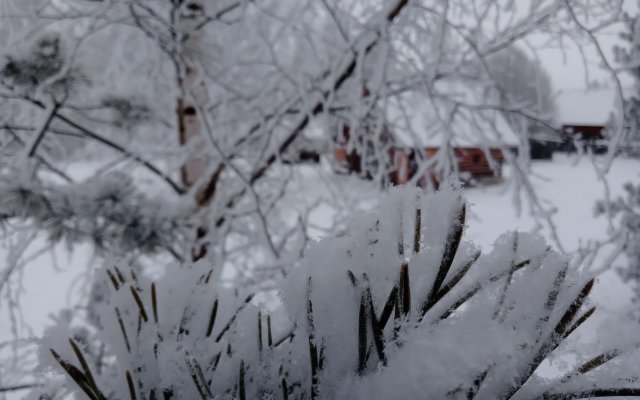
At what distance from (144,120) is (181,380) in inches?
79.1

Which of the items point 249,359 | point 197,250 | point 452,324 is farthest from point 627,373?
point 197,250

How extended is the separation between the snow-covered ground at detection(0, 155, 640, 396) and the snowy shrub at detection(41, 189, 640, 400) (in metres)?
0.09

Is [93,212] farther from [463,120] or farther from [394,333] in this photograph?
[463,120]

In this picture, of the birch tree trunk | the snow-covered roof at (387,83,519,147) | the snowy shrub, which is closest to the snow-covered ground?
the snowy shrub

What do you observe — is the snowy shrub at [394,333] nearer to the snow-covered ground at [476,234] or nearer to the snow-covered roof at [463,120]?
the snow-covered ground at [476,234]

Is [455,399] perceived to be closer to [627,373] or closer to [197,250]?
[627,373]

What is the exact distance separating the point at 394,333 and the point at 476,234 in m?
2.51

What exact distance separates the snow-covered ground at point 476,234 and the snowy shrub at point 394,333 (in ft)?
0.31

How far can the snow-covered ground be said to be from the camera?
2590mm

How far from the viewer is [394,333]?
470 mm

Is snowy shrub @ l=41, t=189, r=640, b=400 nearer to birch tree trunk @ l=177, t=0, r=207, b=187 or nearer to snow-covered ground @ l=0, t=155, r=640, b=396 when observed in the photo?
snow-covered ground @ l=0, t=155, r=640, b=396

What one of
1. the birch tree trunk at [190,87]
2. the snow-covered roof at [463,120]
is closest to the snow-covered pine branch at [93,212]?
the birch tree trunk at [190,87]

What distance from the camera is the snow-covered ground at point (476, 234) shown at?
8.50 feet

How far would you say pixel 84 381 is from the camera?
469 millimetres
